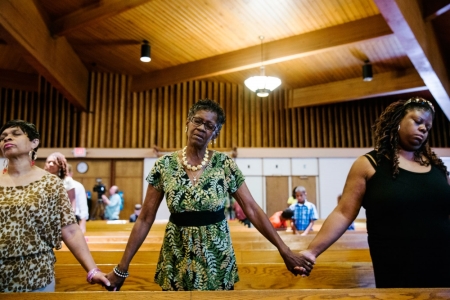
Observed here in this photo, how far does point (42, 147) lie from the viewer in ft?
36.0

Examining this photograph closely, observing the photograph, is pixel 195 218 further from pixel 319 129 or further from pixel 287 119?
pixel 319 129

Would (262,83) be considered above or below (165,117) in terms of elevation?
below

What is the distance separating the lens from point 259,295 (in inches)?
63.3

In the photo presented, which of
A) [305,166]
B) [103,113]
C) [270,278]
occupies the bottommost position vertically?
[270,278]

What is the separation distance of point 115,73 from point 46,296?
1049 centimetres

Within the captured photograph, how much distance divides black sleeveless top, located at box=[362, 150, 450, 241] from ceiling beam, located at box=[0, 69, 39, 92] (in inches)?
434

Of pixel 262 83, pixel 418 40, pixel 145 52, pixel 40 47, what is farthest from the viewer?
pixel 145 52

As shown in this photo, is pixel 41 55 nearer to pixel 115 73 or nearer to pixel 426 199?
pixel 115 73

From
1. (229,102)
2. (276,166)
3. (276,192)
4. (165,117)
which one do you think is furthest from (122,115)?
(276,192)

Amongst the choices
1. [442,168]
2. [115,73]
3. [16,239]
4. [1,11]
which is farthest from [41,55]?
[442,168]

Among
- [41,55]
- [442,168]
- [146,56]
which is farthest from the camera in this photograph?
[146,56]

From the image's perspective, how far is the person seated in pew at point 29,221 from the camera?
6.03 feet

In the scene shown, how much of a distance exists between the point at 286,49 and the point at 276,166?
13.2 feet

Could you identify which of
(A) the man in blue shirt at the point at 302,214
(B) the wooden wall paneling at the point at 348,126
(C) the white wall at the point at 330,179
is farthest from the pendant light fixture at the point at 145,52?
(B) the wooden wall paneling at the point at 348,126
